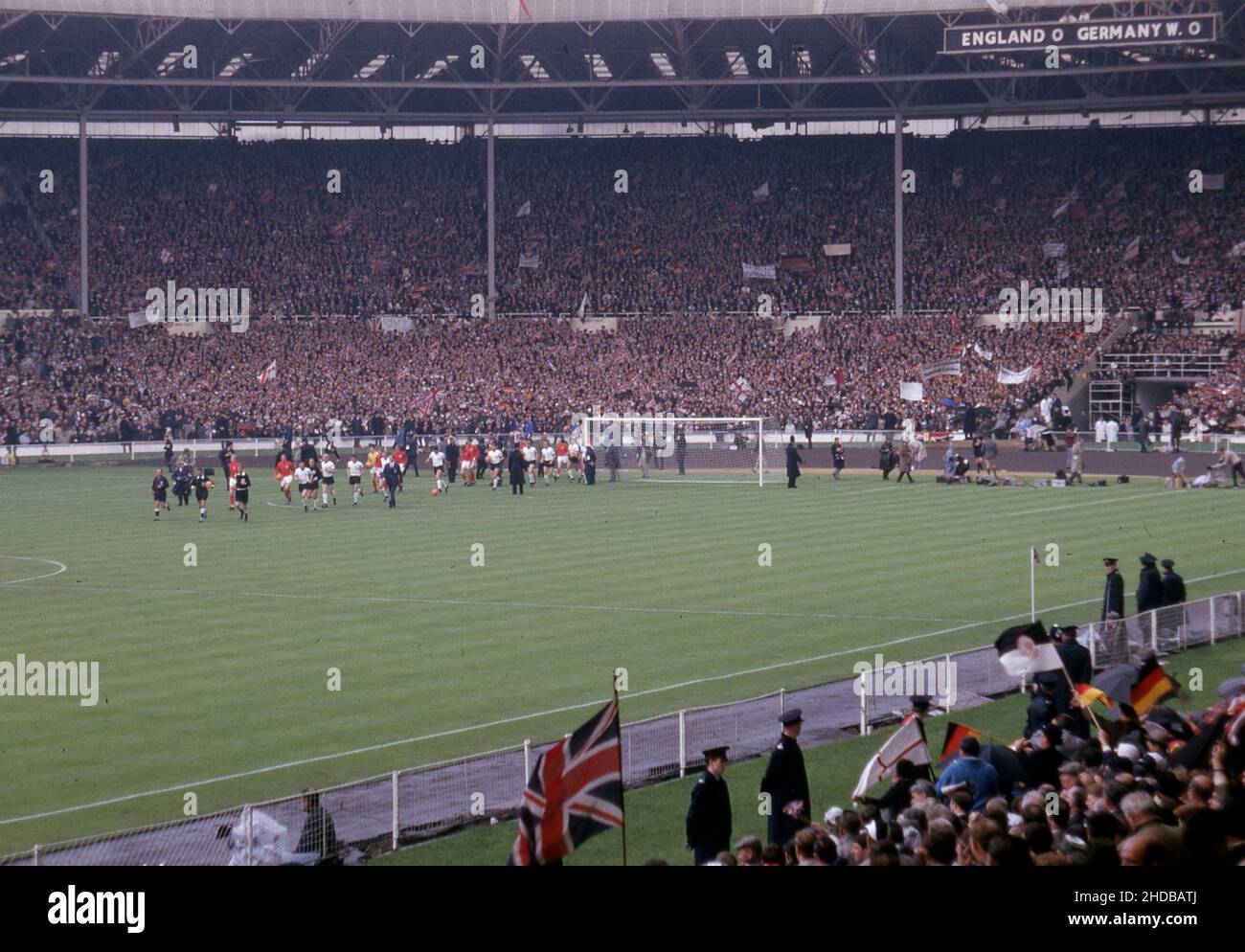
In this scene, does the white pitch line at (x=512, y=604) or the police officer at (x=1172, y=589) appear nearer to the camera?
the police officer at (x=1172, y=589)

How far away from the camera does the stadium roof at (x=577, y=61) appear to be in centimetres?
6347

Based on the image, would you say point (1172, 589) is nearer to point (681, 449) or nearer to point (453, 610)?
point (453, 610)

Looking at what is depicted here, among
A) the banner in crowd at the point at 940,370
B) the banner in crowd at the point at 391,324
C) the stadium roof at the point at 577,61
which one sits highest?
the stadium roof at the point at 577,61

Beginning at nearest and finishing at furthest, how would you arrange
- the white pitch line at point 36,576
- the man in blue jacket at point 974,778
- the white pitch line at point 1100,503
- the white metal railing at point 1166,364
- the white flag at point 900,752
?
the man in blue jacket at point 974,778, the white flag at point 900,752, the white pitch line at point 36,576, the white pitch line at point 1100,503, the white metal railing at point 1166,364

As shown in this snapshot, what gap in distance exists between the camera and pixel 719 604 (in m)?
27.3

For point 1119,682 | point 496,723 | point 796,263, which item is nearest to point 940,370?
point 796,263

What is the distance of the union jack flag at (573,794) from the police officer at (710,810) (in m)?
2.02

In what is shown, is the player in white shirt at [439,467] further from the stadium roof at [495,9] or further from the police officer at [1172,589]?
the police officer at [1172,589]

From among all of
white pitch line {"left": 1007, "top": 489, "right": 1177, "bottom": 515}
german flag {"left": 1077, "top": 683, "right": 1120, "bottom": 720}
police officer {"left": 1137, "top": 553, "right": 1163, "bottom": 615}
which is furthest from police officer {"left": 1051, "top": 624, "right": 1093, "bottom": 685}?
white pitch line {"left": 1007, "top": 489, "right": 1177, "bottom": 515}

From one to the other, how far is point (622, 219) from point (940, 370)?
2030 cm

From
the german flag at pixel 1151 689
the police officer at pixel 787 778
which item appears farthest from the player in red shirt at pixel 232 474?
the police officer at pixel 787 778

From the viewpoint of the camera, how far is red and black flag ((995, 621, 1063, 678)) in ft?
52.9

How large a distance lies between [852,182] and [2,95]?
134 feet
